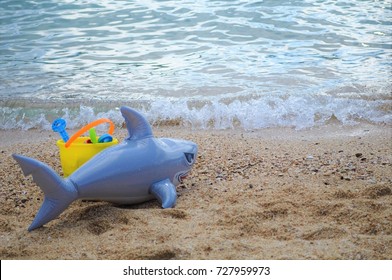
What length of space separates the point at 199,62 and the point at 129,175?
4529mm

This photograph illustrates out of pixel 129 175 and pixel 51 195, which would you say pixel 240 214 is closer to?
pixel 129 175

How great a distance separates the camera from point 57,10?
1086 cm

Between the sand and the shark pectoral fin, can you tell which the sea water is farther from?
the shark pectoral fin

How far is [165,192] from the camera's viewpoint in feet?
11.7

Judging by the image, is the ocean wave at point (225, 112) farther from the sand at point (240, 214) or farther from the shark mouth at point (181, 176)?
the shark mouth at point (181, 176)

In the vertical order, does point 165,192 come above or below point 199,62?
above

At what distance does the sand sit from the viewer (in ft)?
9.72

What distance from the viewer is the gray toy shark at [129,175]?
3.27m

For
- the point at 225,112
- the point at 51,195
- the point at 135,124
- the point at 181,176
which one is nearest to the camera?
the point at 51,195

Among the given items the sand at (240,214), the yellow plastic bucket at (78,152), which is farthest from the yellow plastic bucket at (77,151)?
the sand at (240,214)

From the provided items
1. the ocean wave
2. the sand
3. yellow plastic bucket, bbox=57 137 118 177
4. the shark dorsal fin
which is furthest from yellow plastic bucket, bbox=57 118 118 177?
the ocean wave

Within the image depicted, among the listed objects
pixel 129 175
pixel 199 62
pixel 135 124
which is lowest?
pixel 199 62

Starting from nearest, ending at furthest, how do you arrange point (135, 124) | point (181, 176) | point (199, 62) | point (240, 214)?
1. point (240, 214)
2. point (135, 124)
3. point (181, 176)
4. point (199, 62)

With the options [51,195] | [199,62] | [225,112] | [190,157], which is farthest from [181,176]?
[199,62]
